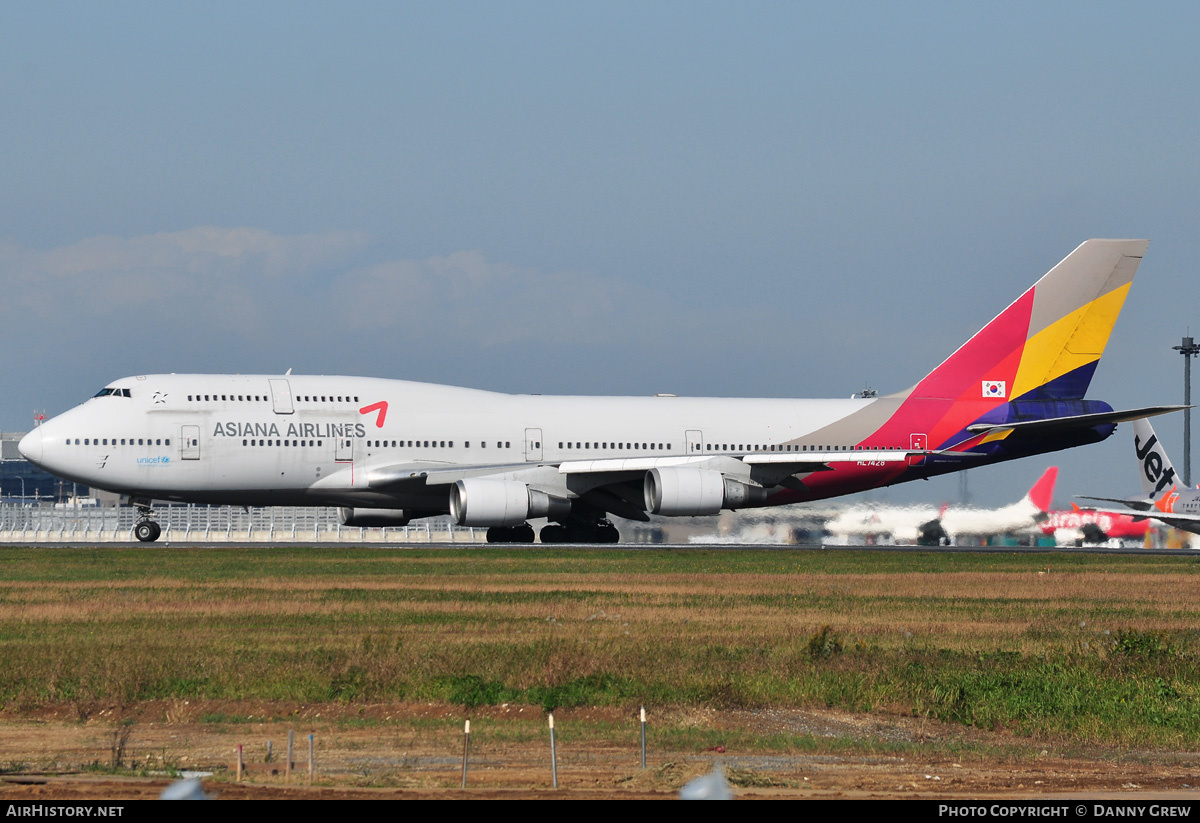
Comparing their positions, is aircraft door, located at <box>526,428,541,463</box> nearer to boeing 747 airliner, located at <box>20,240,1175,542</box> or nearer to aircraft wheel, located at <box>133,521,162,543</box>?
boeing 747 airliner, located at <box>20,240,1175,542</box>

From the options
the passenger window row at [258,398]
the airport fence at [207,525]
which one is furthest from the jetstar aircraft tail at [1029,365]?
the airport fence at [207,525]

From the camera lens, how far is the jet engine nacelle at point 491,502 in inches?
1644

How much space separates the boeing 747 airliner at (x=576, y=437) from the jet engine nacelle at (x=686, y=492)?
0.14ft

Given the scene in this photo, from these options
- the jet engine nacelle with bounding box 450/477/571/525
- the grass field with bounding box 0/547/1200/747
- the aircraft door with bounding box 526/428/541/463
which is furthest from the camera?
the aircraft door with bounding box 526/428/541/463

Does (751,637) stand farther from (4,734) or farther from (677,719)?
(4,734)

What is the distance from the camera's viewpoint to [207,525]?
211 ft

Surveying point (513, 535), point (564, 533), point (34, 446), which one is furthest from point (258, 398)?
point (564, 533)

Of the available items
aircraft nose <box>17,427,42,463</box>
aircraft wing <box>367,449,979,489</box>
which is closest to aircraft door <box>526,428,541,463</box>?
aircraft wing <box>367,449,979,489</box>

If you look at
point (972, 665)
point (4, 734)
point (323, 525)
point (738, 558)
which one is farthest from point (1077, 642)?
point (323, 525)

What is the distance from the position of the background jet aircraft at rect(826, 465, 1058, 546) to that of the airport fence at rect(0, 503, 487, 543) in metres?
18.2

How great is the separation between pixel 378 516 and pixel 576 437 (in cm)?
641

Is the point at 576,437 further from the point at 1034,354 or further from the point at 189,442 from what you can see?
the point at 1034,354

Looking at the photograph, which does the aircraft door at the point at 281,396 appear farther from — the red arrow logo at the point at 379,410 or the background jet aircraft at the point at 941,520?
the background jet aircraft at the point at 941,520

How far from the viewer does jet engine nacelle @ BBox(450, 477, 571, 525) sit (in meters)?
41.8
